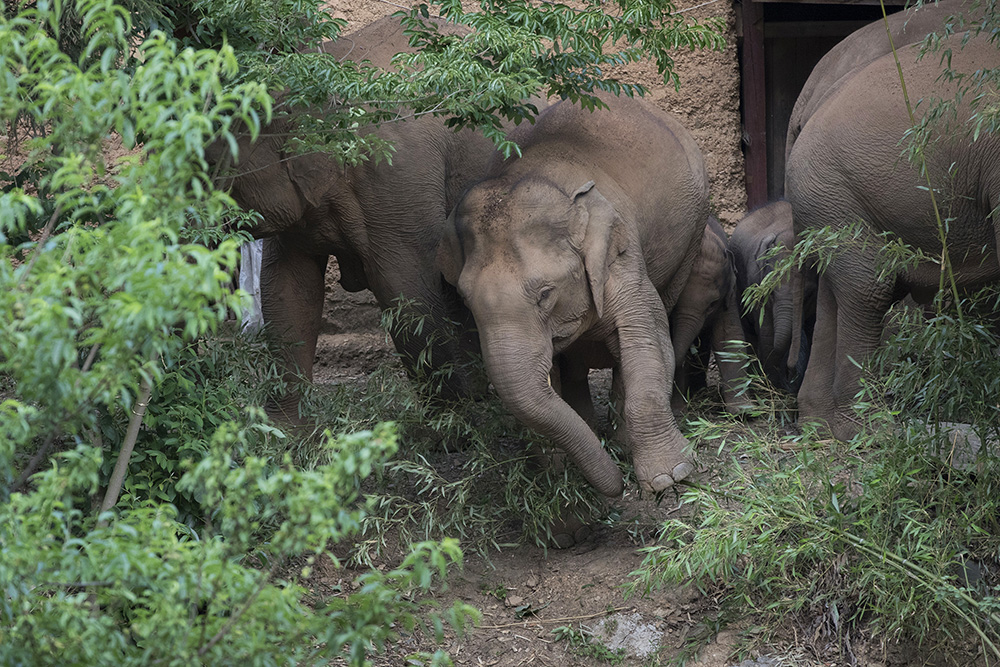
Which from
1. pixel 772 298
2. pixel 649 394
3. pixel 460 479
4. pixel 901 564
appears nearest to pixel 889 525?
pixel 901 564

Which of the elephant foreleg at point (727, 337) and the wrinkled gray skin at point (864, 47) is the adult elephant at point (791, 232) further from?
the elephant foreleg at point (727, 337)

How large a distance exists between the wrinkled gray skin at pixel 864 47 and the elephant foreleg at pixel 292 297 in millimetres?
2370

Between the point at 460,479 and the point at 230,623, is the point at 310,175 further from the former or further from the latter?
the point at 230,623

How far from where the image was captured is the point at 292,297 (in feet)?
17.7

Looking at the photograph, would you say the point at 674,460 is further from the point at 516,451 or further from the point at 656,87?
the point at 656,87

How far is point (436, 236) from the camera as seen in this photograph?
16.5 feet

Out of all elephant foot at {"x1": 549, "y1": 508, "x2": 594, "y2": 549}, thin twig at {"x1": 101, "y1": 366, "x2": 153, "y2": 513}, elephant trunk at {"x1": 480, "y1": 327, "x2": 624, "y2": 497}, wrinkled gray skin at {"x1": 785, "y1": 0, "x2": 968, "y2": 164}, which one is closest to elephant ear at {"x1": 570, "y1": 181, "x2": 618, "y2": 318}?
elephant trunk at {"x1": 480, "y1": 327, "x2": 624, "y2": 497}

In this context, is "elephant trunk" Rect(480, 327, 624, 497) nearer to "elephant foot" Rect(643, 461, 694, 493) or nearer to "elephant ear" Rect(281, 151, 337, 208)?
"elephant foot" Rect(643, 461, 694, 493)

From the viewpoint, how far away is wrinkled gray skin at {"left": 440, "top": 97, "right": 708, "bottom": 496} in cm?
409

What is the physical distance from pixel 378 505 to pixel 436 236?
47.7 inches

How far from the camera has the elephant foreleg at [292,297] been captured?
5.34 meters

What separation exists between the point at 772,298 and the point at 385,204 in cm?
228

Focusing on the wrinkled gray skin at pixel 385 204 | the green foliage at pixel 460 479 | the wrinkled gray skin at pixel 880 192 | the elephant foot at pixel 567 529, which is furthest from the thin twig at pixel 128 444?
the wrinkled gray skin at pixel 880 192

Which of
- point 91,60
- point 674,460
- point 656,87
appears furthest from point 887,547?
point 656,87
